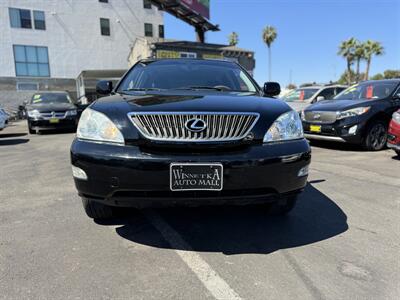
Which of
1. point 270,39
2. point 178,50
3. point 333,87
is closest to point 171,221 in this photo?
point 333,87

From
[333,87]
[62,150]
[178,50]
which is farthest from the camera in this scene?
[178,50]

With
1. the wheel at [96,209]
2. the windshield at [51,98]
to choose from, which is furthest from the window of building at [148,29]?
the wheel at [96,209]

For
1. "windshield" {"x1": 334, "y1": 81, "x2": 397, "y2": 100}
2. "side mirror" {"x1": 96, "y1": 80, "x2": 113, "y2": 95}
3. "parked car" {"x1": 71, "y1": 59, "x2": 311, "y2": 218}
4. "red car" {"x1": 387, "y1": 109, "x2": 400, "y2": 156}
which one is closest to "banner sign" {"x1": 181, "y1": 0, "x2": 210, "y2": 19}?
"windshield" {"x1": 334, "y1": 81, "x2": 397, "y2": 100}

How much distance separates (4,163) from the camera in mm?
6531

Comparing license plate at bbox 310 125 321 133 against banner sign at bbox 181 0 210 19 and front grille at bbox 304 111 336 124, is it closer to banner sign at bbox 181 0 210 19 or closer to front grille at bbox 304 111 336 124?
front grille at bbox 304 111 336 124

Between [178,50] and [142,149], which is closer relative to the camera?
[142,149]

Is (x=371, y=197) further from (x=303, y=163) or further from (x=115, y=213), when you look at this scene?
(x=115, y=213)

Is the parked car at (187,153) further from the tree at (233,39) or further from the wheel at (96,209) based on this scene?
the tree at (233,39)

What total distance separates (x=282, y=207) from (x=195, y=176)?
1.27 meters

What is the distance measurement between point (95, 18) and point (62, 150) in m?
31.5

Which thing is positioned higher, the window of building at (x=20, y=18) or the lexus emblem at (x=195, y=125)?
the window of building at (x=20, y=18)

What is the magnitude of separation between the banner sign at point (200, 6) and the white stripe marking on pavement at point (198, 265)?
94.5 ft

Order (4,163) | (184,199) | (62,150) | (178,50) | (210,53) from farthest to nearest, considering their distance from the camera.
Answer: (210,53) → (178,50) → (62,150) → (4,163) → (184,199)

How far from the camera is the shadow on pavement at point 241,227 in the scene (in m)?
2.82
